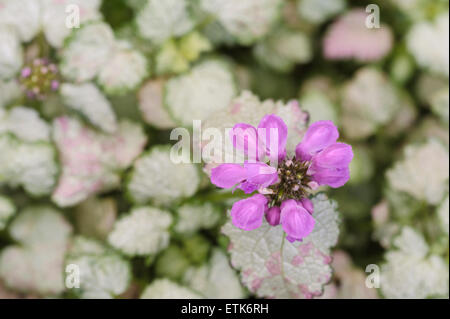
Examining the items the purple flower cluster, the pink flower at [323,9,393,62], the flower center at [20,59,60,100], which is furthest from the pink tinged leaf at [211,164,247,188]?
the pink flower at [323,9,393,62]

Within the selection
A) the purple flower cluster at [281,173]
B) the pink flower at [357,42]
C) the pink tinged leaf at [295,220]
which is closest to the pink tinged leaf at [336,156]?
the purple flower cluster at [281,173]

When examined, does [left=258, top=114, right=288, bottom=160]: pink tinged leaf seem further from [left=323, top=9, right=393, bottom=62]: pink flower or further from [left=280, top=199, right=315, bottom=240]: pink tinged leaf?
[left=323, top=9, right=393, bottom=62]: pink flower

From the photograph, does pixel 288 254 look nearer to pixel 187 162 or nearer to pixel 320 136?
pixel 320 136

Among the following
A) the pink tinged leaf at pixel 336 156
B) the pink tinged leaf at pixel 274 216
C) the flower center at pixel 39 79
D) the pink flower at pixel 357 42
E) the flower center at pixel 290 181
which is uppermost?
the pink flower at pixel 357 42

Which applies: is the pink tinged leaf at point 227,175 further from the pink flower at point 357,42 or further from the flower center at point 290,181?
the pink flower at point 357,42

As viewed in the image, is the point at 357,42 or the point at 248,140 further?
the point at 357,42

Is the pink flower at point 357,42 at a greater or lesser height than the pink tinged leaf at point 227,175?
greater

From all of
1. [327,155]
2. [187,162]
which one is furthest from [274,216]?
[187,162]
